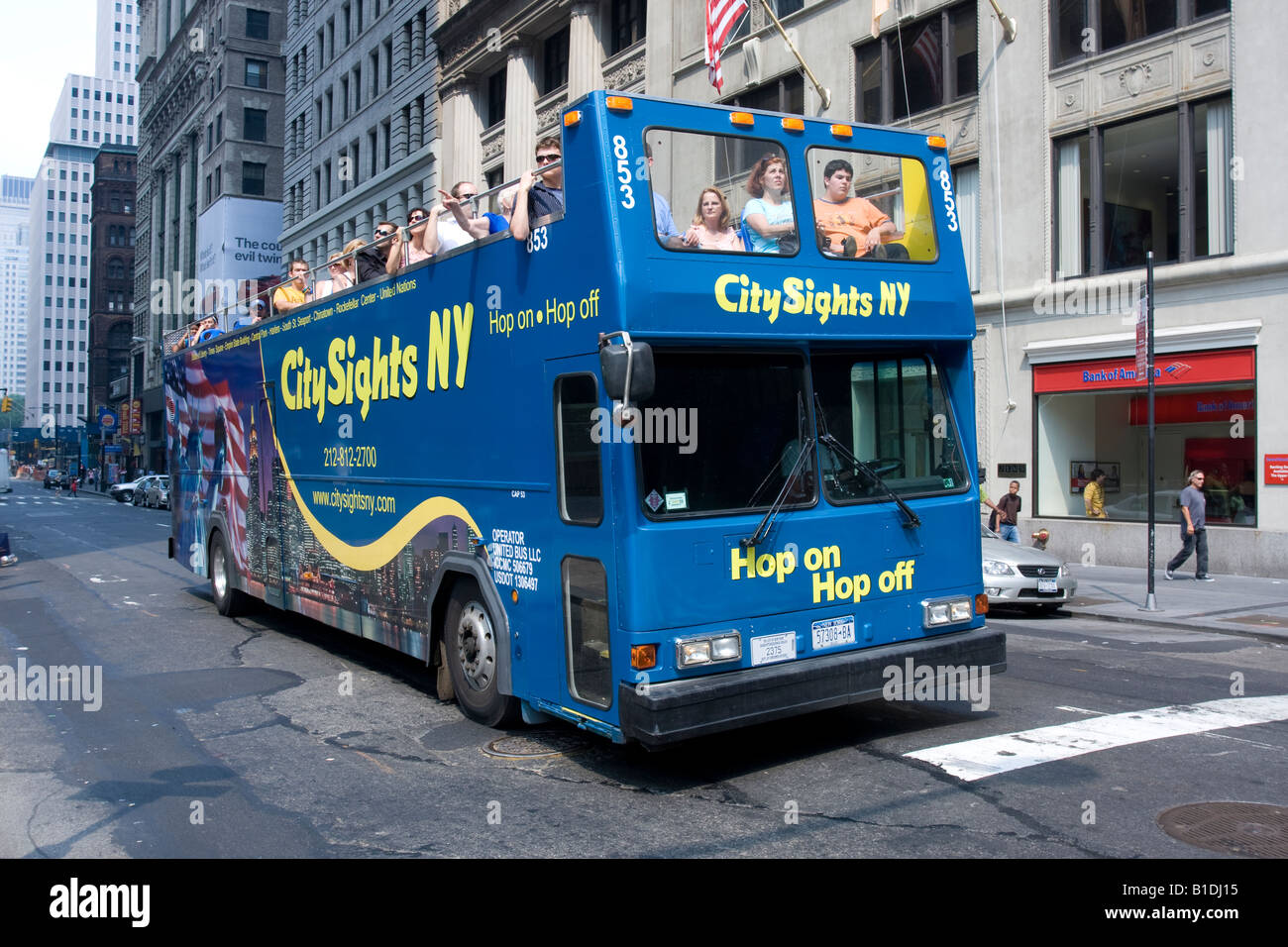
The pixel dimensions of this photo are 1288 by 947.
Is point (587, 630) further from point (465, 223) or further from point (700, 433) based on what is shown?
point (465, 223)

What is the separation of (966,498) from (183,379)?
11.5m

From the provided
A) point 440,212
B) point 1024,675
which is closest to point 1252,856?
point 1024,675

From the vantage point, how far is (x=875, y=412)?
6719 millimetres

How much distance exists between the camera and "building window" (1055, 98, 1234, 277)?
1844cm

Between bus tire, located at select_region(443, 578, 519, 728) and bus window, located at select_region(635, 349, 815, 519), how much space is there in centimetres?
182

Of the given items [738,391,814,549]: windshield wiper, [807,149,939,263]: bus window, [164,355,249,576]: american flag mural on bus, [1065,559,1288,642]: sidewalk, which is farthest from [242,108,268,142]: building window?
[738,391,814,549]: windshield wiper

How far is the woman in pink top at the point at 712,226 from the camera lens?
605cm

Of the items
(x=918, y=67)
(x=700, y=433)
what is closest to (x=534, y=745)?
(x=700, y=433)

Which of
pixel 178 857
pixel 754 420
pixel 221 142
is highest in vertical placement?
pixel 221 142

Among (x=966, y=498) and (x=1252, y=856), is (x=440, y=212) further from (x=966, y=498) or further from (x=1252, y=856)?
(x=1252, y=856)

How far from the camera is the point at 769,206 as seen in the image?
6.39 meters

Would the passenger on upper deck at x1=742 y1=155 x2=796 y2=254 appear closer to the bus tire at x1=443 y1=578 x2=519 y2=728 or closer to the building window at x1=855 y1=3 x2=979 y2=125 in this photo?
the bus tire at x1=443 y1=578 x2=519 y2=728

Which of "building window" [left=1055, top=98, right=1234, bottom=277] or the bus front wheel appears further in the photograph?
"building window" [left=1055, top=98, right=1234, bottom=277]

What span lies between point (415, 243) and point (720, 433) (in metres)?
3.59
